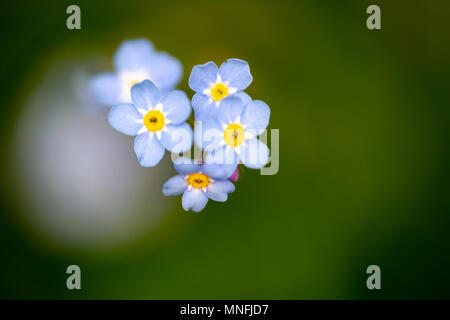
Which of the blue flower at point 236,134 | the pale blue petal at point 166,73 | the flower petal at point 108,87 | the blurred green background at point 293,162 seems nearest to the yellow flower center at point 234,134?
the blue flower at point 236,134

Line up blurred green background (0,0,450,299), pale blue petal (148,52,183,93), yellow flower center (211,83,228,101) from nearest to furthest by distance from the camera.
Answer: yellow flower center (211,83,228,101) → pale blue petal (148,52,183,93) → blurred green background (0,0,450,299)

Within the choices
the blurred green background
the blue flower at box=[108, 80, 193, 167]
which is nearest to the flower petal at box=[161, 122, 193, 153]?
the blue flower at box=[108, 80, 193, 167]

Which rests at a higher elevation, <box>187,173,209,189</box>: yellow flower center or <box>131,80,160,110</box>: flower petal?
<box>131,80,160,110</box>: flower petal

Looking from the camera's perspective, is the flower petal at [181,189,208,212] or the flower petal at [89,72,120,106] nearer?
the flower petal at [181,189,208,212]

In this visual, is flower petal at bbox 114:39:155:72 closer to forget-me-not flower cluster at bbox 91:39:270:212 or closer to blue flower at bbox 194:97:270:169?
forget-me-not flower cluster at bbox 91:39:270:212

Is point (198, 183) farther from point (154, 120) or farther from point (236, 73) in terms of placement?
point (236, 73)

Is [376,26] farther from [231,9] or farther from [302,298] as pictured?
[302,298]

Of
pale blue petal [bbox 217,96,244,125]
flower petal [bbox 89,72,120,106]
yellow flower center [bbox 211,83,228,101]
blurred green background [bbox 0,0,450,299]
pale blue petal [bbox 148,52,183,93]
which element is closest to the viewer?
pale blue petal [bbox 217,96,244,125]
